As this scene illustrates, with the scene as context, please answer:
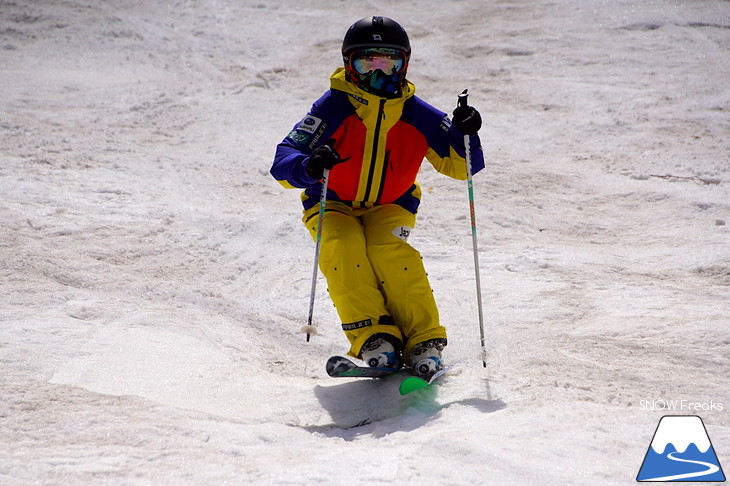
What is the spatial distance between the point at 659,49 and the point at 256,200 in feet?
24.5

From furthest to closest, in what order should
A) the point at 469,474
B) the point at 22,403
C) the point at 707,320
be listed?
1. the point at 707,320
2. the point at 22,403
3. the point at 469,474

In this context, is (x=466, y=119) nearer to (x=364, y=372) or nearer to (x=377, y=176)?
(x=377, y=176)

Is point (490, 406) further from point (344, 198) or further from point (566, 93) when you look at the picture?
point (566, 93)

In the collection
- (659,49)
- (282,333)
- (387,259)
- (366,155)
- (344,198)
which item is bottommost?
(282,333)

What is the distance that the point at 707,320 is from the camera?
5.00m

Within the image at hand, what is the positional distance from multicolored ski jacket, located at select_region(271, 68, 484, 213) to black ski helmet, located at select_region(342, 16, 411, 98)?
55mm

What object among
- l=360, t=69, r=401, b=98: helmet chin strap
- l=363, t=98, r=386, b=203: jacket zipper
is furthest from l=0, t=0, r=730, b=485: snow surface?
l=360, t=69, r=401, b=98: helmet chin strap

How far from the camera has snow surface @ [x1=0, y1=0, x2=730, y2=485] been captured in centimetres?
338

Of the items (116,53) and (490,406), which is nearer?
A: (490,406)

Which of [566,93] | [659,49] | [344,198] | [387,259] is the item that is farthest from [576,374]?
[659,49]

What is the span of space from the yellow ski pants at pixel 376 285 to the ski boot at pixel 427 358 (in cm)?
4

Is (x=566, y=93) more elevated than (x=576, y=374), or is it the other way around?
(x=566, y=93)

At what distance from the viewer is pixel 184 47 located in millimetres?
12250

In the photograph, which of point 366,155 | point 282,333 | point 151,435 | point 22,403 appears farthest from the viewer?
point 282,333
